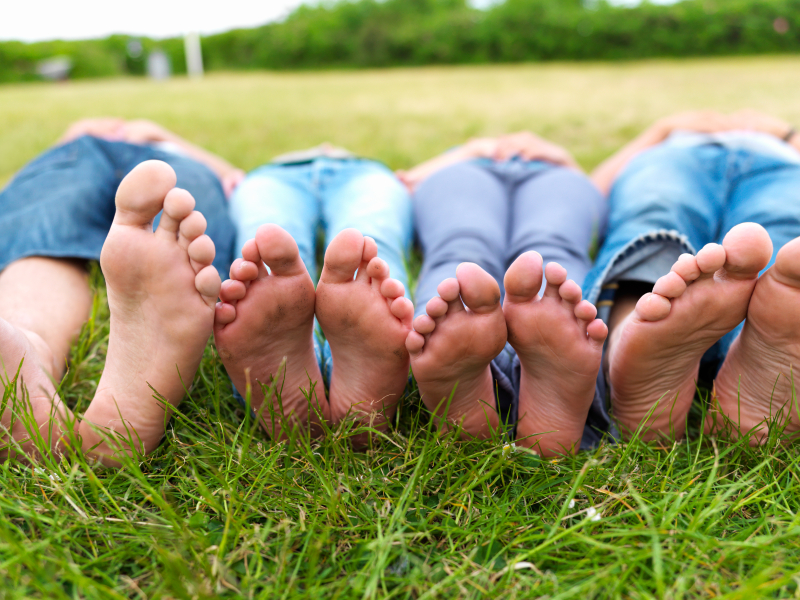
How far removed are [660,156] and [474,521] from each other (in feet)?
3.82

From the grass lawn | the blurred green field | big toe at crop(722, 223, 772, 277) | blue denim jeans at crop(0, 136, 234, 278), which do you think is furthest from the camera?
the blurred green field

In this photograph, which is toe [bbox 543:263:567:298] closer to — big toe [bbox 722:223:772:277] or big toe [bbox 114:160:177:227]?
big toe [bbox 722:223:772:277]

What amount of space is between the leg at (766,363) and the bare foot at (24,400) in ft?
3.39

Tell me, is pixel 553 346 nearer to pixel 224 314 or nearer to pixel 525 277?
pixel 525 277

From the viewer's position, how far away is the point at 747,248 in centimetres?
78

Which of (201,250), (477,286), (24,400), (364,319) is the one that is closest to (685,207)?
(477,286)

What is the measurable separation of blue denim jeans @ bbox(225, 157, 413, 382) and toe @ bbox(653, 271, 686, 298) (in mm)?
531

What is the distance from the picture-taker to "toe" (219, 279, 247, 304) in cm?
83

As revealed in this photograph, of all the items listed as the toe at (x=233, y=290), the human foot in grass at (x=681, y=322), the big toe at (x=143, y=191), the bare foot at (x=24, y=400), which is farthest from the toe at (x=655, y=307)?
the bare foot at (x=24, y=400)

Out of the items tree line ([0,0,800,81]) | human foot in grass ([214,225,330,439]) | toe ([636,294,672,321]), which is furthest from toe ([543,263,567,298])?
tree line ([0,0,800,81])

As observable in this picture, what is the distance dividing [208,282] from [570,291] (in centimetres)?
54

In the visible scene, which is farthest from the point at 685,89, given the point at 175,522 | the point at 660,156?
the point at 175,522

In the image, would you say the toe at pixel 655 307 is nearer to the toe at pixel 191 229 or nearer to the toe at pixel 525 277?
the toe at pixel 525 277

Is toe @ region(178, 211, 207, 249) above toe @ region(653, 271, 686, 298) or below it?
above
